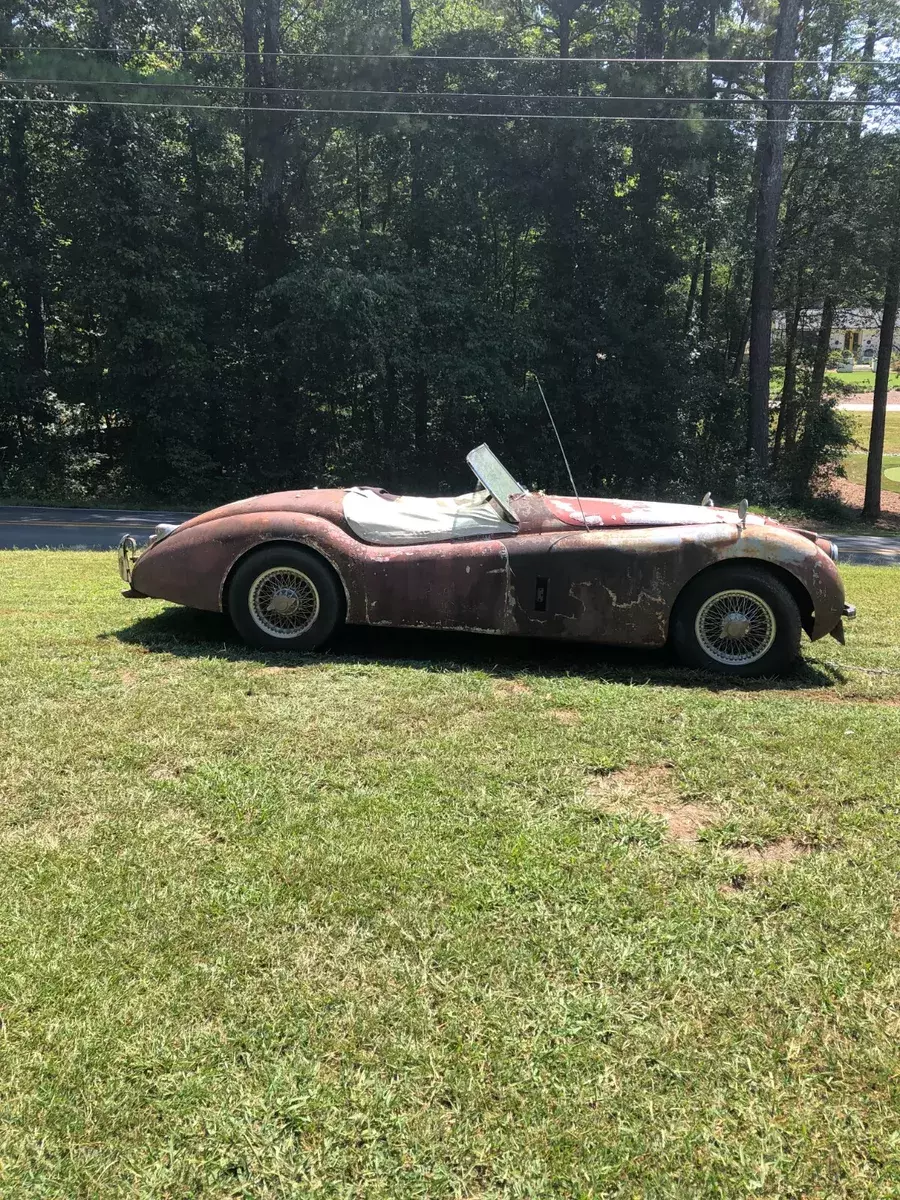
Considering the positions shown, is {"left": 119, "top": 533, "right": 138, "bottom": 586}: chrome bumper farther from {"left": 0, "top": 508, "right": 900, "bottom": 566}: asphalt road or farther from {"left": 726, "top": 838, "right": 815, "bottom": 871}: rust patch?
{"left": 0, "top": 508, "right": 900, "bottom": 566}: asphalt road

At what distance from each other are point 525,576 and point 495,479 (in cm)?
84

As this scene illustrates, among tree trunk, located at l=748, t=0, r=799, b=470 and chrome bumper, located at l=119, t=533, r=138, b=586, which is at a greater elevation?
tree trunk, located at l=748, t=0, r=799, b=470

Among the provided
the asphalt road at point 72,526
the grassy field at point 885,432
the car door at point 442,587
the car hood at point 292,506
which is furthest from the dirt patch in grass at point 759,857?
the grassy field at point 885,432

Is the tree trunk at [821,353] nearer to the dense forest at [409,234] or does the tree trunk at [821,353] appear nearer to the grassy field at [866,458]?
the dense forest at [409,234]

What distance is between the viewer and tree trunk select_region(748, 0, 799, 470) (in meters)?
20.3

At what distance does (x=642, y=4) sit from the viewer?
21.2 metres

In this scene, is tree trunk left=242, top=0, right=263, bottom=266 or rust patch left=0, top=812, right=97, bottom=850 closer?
rust patch left=0, top=812, right=97, bottom=850

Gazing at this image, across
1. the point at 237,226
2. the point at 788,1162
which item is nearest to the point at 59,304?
the point at 237,226

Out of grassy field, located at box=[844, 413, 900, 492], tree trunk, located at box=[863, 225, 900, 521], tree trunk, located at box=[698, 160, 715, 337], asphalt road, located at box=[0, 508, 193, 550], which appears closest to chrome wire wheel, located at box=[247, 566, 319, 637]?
asphalt road, located at box=[0, 508, 193, 550]

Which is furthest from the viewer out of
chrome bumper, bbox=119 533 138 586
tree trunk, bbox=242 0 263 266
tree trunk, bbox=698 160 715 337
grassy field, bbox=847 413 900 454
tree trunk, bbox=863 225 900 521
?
grassy field, bbox=847 413 900 454

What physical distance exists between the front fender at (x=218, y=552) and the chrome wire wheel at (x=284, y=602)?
0.66ft

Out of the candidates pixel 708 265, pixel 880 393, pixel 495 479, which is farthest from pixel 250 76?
pixel 495 479

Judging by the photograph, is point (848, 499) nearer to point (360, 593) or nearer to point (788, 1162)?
point (360, 593)

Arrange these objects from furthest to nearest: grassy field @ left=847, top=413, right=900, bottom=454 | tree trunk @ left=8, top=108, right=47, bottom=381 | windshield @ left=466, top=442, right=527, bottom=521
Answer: grassy field @ left=847, top=413, right=900, bottom=454 < tree trunk @ left=8, top=108, right=47, bottom=381 < windshield @ left=466, top=442, right=527, bottom=521
